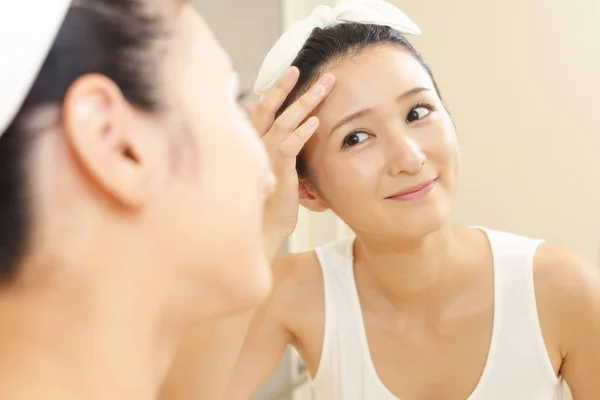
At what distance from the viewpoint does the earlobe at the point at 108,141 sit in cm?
35

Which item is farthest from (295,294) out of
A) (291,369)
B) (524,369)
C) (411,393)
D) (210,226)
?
(210,226)

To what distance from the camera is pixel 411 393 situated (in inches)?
36.9

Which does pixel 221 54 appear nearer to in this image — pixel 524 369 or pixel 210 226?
pixel 210 226

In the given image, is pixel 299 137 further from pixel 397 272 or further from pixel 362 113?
pixel 397 272

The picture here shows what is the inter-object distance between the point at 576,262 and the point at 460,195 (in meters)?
0.56

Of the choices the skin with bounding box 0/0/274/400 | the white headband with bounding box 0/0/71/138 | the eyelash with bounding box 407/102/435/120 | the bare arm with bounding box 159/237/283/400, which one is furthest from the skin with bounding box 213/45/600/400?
the white headband with bounding box 0/0/71/138

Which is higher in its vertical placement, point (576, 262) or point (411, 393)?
point (576, 262)

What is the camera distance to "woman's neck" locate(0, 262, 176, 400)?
373mm

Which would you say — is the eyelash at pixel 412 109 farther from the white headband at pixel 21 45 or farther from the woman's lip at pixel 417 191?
the white headband at pixel 21 45

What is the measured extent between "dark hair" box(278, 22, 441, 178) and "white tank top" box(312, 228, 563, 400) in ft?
1.13

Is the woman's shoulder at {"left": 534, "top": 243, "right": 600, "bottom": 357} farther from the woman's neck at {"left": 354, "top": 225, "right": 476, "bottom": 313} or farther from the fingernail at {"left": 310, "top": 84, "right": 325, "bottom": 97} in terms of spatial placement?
the fingernail at {"left": 310, "top": 84, "right": 325, "bottom": 97}

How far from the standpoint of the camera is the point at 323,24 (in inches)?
34.0

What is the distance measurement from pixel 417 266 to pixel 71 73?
0.67m

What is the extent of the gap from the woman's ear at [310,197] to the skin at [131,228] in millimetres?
476
